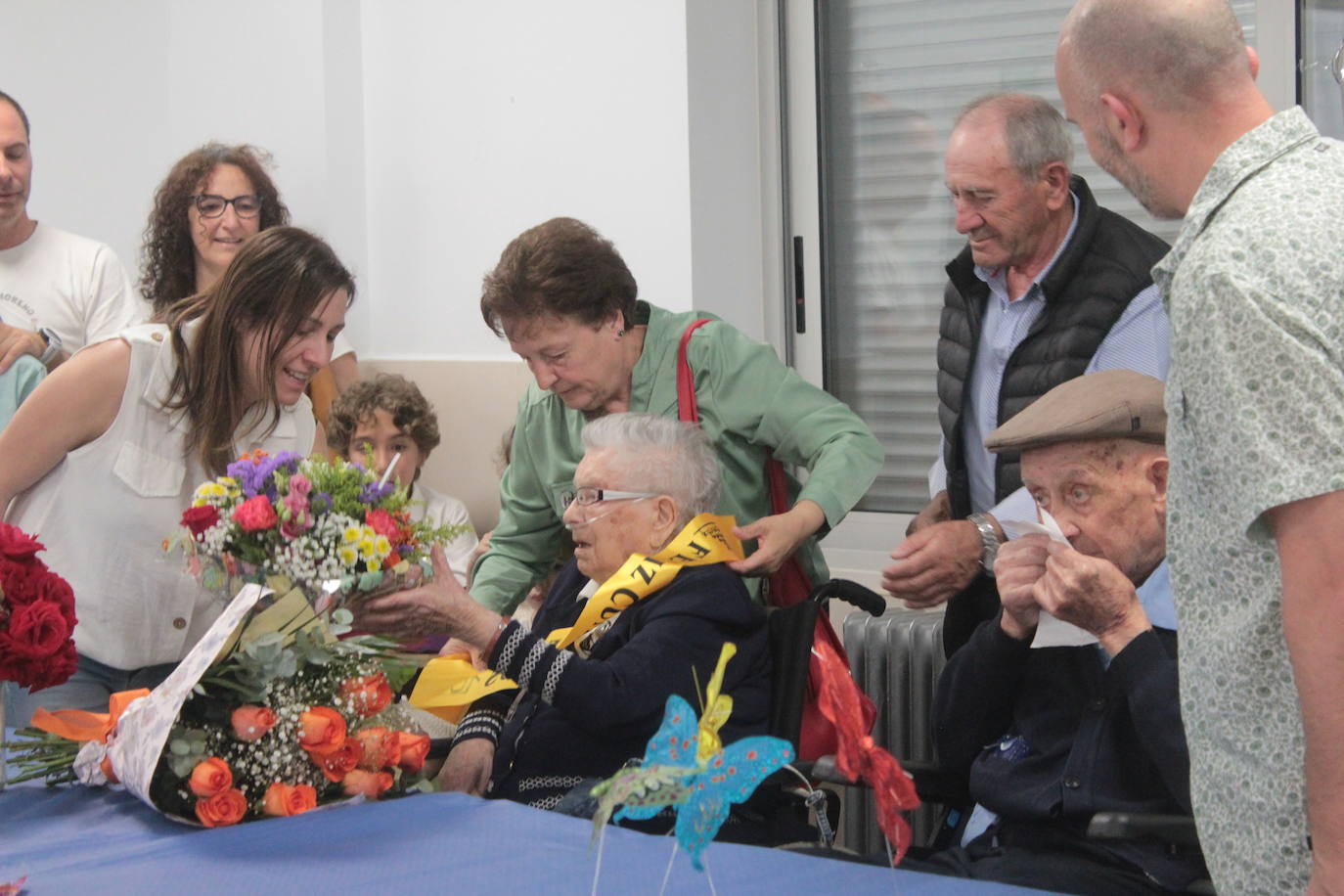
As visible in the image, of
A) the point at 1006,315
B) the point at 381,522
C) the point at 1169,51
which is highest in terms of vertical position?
the point at 1169,51

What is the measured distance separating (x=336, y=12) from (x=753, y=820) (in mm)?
3184

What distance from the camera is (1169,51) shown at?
4.42ft

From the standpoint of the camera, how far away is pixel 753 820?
7.16ft

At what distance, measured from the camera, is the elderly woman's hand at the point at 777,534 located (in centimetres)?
242

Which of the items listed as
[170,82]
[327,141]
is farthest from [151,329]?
[170,82]

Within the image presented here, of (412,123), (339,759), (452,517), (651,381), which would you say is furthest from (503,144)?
(339,759)

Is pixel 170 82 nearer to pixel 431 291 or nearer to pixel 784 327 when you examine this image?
pixel 431 291

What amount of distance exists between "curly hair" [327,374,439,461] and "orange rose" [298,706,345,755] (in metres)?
2.04

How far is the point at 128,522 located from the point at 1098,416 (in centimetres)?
160

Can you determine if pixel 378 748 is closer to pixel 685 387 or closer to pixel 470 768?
pixel 470 768

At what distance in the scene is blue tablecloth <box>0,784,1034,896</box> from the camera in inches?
60.6

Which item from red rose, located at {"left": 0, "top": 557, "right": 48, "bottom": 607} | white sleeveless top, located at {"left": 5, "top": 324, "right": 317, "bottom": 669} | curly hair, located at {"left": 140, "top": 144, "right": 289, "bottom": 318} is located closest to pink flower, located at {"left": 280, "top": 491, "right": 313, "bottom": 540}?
red rose, located at {"left": 0, "top": 557, "right": 48, "bottom": 607}

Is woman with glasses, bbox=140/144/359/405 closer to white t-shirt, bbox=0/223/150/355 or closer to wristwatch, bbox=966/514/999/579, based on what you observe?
white t-shirt, bbox=0/223/150/355

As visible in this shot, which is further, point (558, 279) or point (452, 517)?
point (452, 517)
